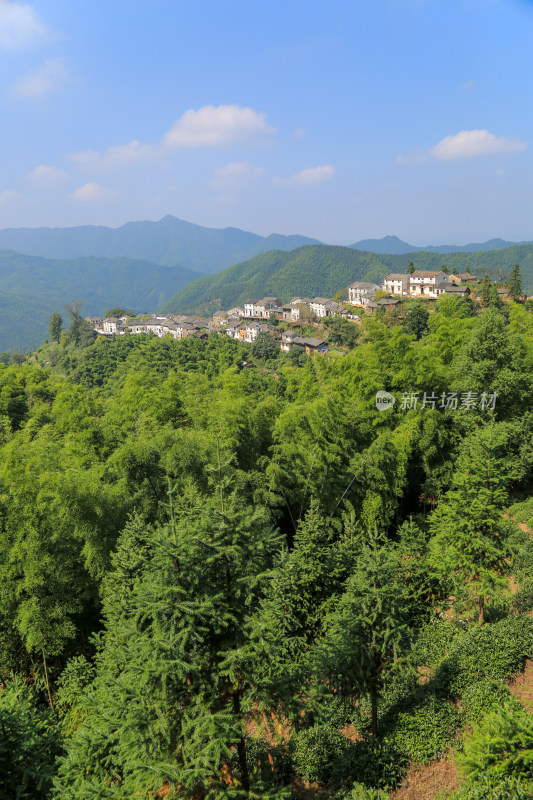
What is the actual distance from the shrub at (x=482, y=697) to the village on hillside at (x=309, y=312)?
1581 inches

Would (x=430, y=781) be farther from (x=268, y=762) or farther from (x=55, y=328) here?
(x=55, y=328)

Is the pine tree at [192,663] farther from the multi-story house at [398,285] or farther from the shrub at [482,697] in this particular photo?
the multi-story house at [398,285]

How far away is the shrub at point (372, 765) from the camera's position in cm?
657

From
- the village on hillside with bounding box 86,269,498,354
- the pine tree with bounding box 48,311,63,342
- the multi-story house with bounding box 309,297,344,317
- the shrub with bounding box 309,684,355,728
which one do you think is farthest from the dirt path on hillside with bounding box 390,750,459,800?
the pine tree with bounding box 48,311,63,342

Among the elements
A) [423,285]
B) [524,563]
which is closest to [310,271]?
[423,285]

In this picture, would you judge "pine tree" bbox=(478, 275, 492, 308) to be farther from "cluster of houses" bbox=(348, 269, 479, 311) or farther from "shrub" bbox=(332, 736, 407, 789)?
"shrub" bbox=(332, 736, 407, 789)

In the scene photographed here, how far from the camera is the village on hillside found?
52.1m

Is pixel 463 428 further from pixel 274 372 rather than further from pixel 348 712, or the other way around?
pixel 274 372

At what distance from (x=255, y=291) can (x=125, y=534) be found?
155887 millimetres

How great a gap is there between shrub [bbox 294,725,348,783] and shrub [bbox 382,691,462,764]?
83 centimetres

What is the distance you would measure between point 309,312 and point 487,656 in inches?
2450

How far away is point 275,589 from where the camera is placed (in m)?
6.56

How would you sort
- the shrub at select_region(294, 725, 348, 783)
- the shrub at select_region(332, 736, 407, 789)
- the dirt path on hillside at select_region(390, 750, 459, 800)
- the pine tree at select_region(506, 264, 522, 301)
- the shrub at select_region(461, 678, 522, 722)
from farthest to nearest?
the pine tree at select_region(506, 264, 522, 301) < the shrub at select_region(461, 678, 522, 722) < the shrub at select_region(294, 725, 348, 783) < the shrub at select_region(332, 736, 407, 789) < the dirt path on hillside at select_region(390, 750, 459, 800)

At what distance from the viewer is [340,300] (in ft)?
234
